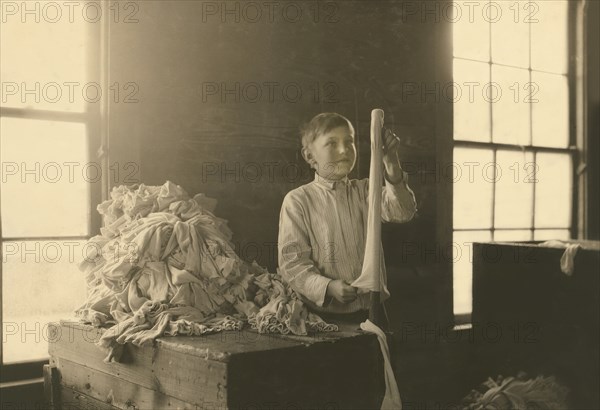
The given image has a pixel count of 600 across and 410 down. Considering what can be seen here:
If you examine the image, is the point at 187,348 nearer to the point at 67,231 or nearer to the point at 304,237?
the point at 304,237

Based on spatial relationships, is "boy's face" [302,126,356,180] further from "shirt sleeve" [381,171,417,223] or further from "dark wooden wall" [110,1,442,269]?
"dark wooden wall" [110,1,442,269]

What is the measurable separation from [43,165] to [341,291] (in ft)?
5.01

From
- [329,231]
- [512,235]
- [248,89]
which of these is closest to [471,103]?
[512,235]

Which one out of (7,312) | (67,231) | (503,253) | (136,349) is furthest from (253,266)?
(503,253)

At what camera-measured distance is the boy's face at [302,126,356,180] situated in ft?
9.84

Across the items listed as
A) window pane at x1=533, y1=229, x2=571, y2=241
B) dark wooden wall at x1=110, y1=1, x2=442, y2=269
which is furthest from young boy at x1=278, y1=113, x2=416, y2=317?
window pane at x1=533, y1=229, x2=571, y2=241

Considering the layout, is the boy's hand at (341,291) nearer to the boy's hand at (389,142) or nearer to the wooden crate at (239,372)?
the wooden crate at (239,372)

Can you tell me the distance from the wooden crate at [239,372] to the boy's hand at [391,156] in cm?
68

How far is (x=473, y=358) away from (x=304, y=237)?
1812 millimetres

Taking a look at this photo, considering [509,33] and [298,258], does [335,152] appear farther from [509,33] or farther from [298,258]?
[509,33]

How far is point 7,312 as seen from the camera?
10.0 ft

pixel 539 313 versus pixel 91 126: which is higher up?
pixel 91 126

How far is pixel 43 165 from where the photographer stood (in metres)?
3.16

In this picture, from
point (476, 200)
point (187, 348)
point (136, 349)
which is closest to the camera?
point (187, 348)
